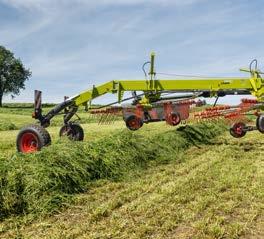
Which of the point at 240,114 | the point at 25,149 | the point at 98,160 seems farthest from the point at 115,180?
the point at 240,114

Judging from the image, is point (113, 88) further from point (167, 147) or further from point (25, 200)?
point (25, 200)

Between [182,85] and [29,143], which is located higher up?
[182,85]

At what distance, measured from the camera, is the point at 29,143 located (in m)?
11.7

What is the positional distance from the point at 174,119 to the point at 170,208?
12.2 m

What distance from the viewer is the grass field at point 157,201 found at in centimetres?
556

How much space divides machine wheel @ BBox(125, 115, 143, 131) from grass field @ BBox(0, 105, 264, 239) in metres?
5.86

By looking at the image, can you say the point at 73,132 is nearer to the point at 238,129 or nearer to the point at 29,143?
the point at 29,143

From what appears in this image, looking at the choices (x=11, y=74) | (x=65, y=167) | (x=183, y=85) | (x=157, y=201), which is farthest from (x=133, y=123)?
(x=11, y=74)

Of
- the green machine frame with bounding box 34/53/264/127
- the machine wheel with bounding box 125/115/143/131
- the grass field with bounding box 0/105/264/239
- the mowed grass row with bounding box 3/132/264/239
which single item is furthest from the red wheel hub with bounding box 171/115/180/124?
the mowed grass row with bounding box 3/132/264/239

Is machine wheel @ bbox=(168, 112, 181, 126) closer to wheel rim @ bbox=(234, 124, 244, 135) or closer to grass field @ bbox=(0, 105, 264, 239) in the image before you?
wheel rim @ bbox=(234, 124, 244, 135)

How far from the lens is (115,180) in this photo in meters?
8.71

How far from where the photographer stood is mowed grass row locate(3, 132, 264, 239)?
551 cm

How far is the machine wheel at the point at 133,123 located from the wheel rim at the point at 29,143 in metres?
6.08

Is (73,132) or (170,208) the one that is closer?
(170,208)
